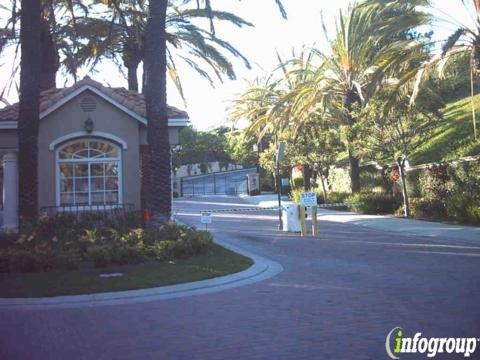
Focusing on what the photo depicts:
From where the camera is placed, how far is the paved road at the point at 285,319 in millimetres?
6176

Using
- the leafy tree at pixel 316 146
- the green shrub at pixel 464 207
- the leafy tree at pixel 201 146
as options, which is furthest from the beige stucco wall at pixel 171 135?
the leafy tree at pixel 201 146

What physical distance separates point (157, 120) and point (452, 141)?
651 inches

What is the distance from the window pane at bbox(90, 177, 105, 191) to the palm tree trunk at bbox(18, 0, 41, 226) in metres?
4.26

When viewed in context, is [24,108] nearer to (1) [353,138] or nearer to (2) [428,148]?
(1) [353,138]

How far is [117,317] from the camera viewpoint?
7.79 meters

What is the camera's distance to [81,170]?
19312 mm

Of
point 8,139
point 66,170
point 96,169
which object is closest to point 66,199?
point 66,170

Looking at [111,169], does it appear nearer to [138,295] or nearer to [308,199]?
[308,199]

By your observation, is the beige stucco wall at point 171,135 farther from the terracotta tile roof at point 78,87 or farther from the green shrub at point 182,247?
the green shrub at point 182,247

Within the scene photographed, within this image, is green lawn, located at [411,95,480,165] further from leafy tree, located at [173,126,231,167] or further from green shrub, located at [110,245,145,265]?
leafy tree, located at [173,126,231,167]

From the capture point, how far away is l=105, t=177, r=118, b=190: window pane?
1941cm


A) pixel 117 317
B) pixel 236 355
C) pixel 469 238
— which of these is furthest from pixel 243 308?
pixel 469 238

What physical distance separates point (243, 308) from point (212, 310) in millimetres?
439

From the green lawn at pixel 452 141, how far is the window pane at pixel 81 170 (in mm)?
14091
